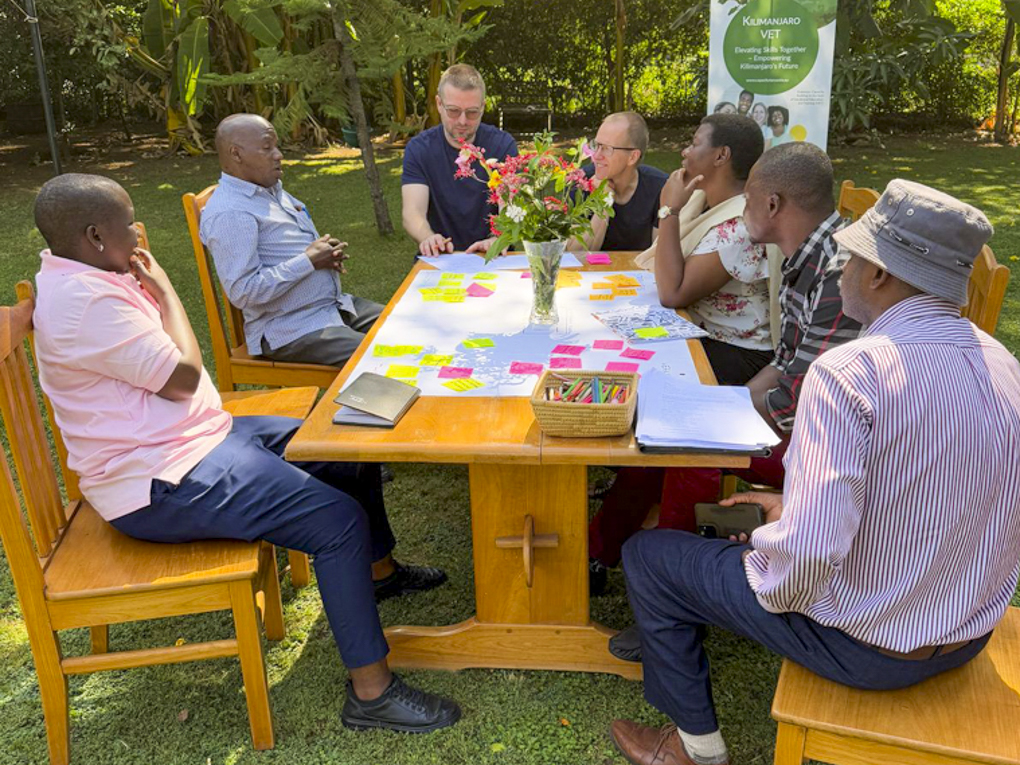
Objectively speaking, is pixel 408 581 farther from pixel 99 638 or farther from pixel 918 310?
pixel 918 310

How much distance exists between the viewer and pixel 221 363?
370 cm

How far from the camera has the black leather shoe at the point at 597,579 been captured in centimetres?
312

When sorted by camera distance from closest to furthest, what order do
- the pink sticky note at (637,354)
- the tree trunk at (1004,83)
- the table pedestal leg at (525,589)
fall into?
the table pedestal leg at (525,589)
the pink sticky note at (637,354)
the tree trunk at (1004,83)

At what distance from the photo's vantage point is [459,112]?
4371mm

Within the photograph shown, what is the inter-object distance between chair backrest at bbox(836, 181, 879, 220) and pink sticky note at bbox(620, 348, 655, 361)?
3.69 ft

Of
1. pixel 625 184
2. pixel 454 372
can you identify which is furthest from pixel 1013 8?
pixel 454 372

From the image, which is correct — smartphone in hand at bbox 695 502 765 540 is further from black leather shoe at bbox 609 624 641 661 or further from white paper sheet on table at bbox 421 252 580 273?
white paper sheet on table at bbox 421 252 580 273

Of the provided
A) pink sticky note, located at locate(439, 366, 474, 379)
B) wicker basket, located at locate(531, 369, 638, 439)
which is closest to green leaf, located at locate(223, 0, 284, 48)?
pink sticky note, located at locate(439, 366, 474, 379)

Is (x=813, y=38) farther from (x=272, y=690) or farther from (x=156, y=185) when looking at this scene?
(x=156, y=185)

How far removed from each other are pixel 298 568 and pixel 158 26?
9.51 m

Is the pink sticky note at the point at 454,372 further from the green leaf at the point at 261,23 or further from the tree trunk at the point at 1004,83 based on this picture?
the tree trunk at the point at 1004,83

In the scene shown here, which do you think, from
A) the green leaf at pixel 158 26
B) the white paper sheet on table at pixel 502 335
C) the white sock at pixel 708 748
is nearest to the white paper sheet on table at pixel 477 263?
the white paper sheet on table at pixel 502 335

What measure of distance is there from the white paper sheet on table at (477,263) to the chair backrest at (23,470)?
71.7 inches

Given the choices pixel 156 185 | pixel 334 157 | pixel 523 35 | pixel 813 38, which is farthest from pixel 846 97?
pixel 156 185
